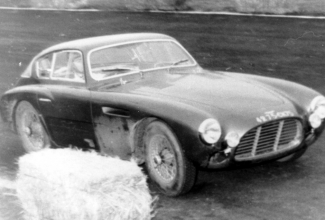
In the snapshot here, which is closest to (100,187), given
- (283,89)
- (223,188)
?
(223,188)

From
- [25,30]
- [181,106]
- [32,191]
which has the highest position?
[181,106]

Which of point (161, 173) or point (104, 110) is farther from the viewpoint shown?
point (104, 110)

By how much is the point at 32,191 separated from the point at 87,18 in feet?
53.7

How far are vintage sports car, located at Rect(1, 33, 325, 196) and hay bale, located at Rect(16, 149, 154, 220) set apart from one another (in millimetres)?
860

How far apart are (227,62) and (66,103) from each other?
6599 millimetres

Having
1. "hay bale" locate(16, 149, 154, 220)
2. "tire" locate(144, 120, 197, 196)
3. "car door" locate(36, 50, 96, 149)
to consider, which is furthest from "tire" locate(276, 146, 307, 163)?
"hay bale" locate(16, 149, 154, 220)

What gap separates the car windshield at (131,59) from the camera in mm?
6441

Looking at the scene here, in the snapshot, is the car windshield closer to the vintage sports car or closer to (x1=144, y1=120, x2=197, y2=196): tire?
the vintage sports car

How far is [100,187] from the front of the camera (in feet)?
14.0

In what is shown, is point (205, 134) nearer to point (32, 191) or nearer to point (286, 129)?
point (286, 129)

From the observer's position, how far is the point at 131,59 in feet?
21.6

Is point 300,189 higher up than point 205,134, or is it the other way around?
point 205,134

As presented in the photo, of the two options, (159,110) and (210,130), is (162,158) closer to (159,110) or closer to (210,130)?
(159,110)

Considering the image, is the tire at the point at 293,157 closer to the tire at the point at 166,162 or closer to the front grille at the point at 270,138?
the front grille at the point at 270,138
